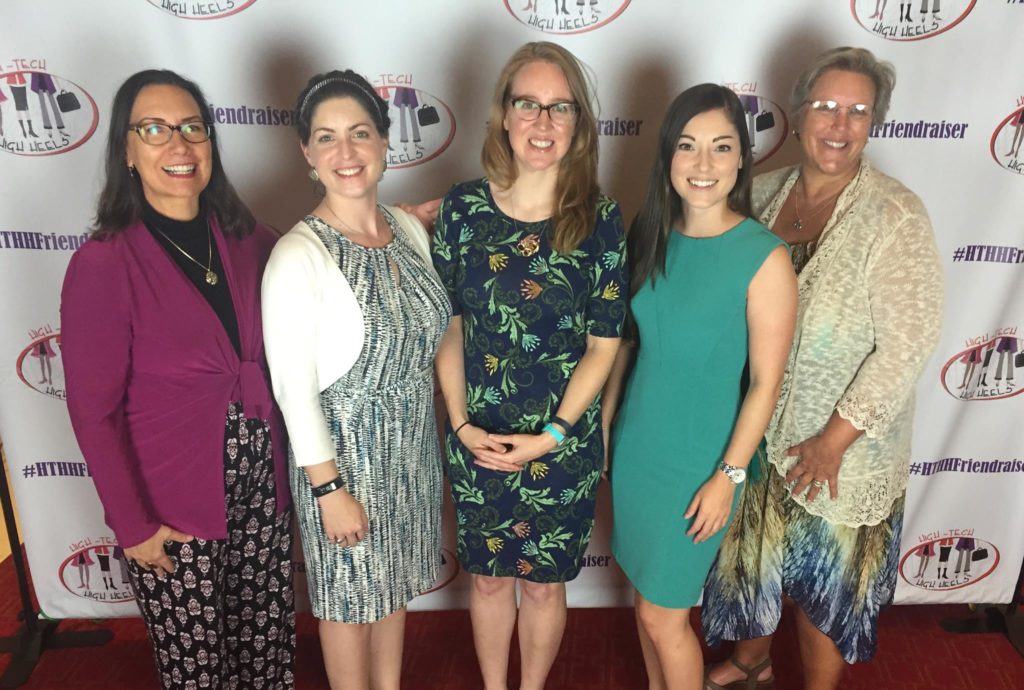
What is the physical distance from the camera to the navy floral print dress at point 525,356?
1.74 m

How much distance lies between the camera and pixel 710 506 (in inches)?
67.8

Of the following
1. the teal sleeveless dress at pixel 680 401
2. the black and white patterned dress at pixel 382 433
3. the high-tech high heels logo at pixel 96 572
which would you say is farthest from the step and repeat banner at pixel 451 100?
the teal sleeveless dress at pixel 680 401

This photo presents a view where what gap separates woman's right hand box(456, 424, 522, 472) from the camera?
5.92ft

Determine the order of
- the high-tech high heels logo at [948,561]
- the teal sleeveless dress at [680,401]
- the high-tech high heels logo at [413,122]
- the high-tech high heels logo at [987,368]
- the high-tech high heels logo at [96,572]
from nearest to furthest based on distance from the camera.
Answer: the teal sleeveless dress at [680,401]
the high-tech high heels logo at [413,122]
the high-tech high heels logo at [987,368]
the high-tech high heels logo at [96,572]
the high-tech high heels logo at [948,561]

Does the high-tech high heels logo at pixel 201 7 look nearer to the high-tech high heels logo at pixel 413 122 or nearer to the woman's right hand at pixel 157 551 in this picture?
the high-tech high heels logo at pixel 413 122

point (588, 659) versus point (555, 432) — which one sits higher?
point (555, 432)

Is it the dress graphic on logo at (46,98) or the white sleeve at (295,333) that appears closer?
the white sleeve at (295,333)

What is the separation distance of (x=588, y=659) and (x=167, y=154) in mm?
2060

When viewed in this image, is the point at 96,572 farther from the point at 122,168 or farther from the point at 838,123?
the point at 838,123

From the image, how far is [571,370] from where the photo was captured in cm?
181

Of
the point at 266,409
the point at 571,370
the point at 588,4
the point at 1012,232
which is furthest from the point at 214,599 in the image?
the point at 1012,232

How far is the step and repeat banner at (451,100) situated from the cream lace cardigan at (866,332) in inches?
27.3

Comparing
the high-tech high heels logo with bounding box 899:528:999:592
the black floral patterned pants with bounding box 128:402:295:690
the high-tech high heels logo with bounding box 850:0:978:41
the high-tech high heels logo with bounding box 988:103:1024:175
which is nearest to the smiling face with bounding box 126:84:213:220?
the black floral patterned pants with bounding box 128:402:295:690

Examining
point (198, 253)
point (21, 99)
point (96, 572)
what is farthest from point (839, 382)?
point (96, 572)
